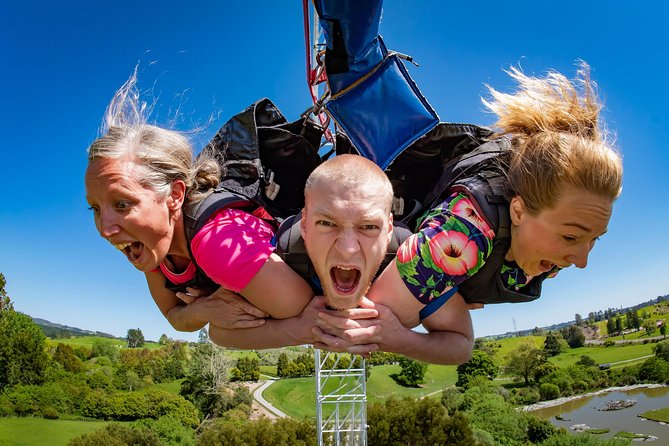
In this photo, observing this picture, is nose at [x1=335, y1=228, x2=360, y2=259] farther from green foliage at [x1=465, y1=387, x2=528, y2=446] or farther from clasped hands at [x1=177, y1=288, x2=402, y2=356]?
green foliage at [x1=465, y1=387, x2=528, y2=446]

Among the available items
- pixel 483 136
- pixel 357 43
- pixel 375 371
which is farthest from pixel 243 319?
pixel 375 371

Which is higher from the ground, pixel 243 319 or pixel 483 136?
pixel 483 136

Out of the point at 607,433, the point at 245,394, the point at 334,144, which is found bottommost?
the point at 607,433

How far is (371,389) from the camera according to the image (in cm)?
4844

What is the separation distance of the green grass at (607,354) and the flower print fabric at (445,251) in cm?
7213

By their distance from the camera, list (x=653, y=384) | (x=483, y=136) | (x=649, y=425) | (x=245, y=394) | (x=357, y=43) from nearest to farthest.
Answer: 1. (x=357, y=43)
2. (x=483, y=136)
3. (x=245, y=394)
4. (x=649, y=425)
5. (x=653, y=384)

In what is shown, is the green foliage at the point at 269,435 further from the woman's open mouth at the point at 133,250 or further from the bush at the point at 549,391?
the bush at the point at 549,391

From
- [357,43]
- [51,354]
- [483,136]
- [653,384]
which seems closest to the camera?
[357,43]

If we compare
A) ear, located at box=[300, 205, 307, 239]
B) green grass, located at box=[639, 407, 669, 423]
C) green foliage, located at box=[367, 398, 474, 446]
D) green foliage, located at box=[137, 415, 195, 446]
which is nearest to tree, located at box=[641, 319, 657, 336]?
green grass, located at box=[639, 407, 669, 423]

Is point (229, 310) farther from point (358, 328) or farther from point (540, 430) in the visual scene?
point (540, 430)

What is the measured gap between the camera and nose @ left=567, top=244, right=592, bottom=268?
1707mm

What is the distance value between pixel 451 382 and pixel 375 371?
401 inches

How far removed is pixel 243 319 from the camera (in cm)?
193

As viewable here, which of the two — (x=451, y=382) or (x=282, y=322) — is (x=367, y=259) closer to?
(x=282, y=322)
